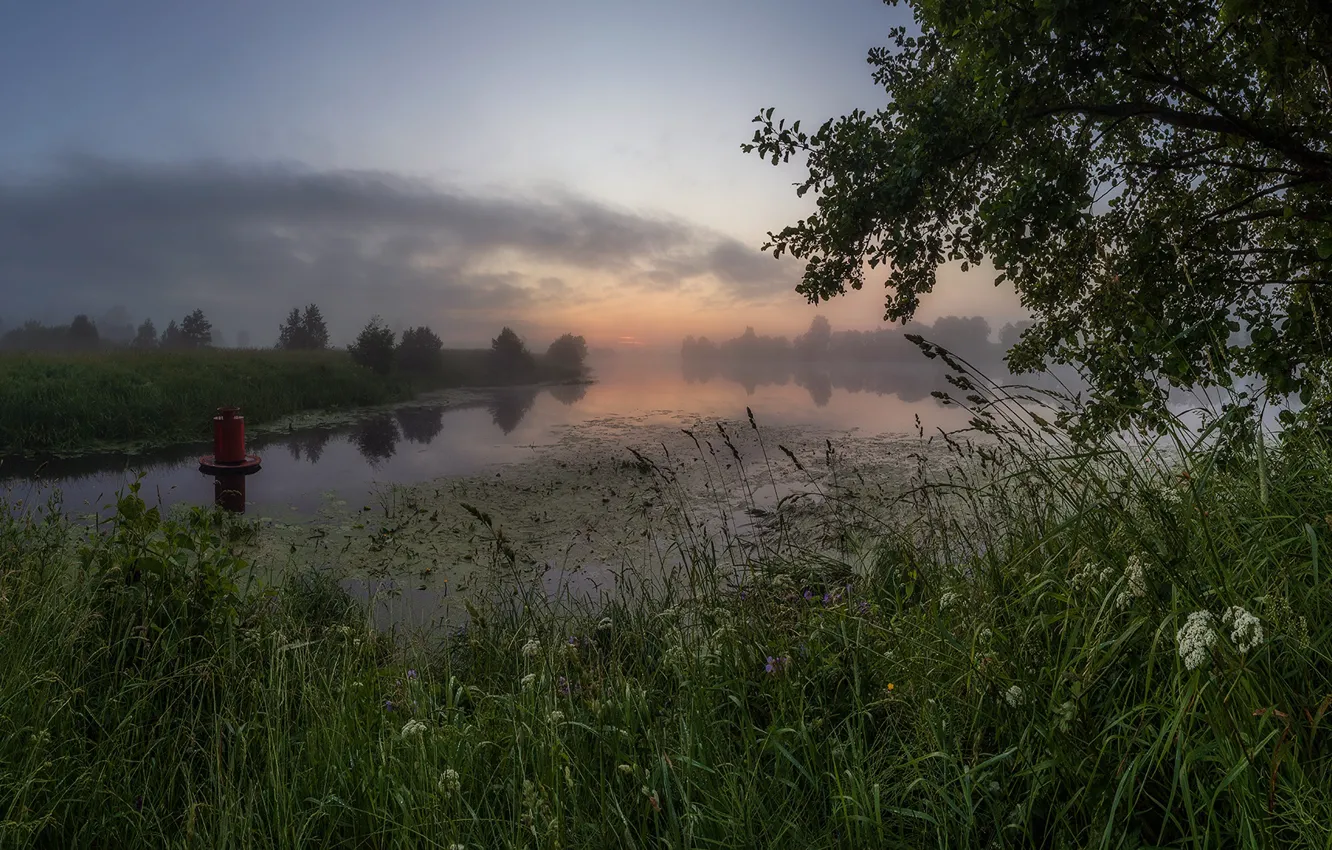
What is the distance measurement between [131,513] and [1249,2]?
19.7ft

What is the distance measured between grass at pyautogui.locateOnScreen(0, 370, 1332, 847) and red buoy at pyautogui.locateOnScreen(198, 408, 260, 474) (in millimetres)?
7448

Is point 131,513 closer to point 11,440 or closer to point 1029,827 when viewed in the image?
point 1029,827

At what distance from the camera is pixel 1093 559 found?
2.30 m

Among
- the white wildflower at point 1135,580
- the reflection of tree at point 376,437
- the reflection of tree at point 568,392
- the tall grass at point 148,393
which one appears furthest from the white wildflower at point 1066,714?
the reflection of tree at point 568,392

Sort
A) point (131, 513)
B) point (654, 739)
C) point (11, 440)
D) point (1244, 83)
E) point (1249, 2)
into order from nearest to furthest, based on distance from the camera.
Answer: point (654, 739)
point (1249, 2)
point (131, 513)
point (1244, 83)
point (11, 440)

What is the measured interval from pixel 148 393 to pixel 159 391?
0.24m

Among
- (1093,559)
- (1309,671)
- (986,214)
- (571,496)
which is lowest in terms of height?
(571,496)

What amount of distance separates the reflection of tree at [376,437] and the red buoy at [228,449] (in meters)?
1.92

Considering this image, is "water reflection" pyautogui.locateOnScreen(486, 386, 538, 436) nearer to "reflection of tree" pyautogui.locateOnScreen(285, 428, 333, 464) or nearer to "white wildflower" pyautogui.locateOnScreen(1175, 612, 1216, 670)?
"reflection of tree" pyautogui.locateOnScreen(285, 428, 333, 464)

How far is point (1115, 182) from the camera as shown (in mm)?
5086

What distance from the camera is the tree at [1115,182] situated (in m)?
3.82

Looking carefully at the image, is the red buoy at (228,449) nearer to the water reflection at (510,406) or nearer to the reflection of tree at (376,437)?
the reflection of tree at (376,437)

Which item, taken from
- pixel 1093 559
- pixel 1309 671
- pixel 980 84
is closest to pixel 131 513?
pixel 1093 559

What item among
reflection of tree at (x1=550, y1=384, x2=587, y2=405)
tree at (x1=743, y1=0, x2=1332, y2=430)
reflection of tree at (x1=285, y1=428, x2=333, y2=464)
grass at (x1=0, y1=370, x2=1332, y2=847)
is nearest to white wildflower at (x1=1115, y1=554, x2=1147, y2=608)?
grass at (x1=0, y1=370, x2=1332, y2=847)
